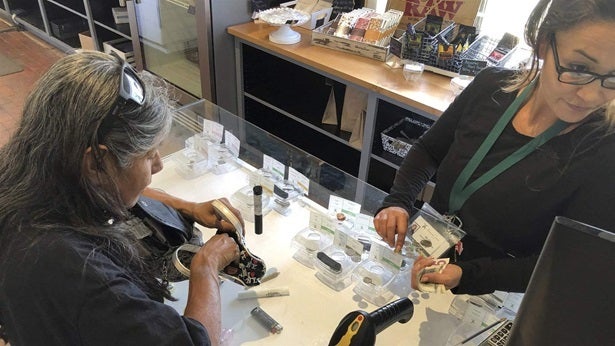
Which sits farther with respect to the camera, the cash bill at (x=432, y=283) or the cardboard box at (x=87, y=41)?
the cardboard box at (x=87, y=41)

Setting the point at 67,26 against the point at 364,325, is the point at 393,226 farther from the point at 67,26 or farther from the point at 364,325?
the point at 67,26

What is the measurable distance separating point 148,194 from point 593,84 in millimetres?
1071

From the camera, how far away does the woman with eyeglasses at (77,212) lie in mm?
719

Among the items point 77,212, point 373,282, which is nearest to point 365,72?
point 373,282

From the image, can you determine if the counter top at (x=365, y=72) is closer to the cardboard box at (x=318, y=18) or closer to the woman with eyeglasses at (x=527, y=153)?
the cardboard box at (x=318, y=18)

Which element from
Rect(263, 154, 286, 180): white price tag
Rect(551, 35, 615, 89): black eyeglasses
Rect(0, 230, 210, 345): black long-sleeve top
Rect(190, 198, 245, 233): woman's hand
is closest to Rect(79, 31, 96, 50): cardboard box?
Rect(263, 154, 286, 180): white price tag

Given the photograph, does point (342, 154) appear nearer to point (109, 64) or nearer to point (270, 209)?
point (270, 209)

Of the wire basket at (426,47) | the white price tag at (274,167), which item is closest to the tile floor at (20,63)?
the white price tag at (274,167)

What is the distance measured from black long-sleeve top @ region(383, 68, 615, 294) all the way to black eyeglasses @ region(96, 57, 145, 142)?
28.6 inches

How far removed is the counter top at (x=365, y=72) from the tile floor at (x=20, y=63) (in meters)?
1.76

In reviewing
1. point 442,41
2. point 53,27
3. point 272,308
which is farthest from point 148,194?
point 53,27

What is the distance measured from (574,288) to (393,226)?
0.74 meters

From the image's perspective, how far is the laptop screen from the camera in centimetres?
42

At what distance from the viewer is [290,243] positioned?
1289 millimetres
